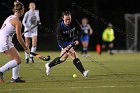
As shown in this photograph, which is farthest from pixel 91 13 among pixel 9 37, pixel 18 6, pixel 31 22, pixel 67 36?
pixel 18 6

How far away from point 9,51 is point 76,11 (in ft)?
88.2

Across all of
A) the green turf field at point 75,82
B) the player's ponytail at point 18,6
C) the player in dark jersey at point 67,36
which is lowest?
the green turf field at point 75,82

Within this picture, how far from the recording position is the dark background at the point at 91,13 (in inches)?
1554

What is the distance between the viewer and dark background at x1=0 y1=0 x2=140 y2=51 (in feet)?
129

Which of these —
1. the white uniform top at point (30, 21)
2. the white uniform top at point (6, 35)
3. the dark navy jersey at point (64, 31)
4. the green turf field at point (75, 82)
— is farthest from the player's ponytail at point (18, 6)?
the white uniform top at point (30, 21)

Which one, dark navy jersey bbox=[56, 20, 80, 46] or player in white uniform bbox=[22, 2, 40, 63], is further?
player in white uniform bbox=[22, 2, 40, 63]

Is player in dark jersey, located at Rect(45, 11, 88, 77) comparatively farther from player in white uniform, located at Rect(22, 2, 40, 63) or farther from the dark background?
the dark background

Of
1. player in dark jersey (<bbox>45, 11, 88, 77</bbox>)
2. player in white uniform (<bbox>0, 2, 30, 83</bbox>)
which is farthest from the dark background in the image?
player in white uniform (<bbox>0, 2, 30, 83</bbox>)

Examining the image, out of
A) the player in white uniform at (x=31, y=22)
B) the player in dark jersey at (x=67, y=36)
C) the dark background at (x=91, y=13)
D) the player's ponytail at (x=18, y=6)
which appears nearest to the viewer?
the player's ponytail at (x=18, y=6)

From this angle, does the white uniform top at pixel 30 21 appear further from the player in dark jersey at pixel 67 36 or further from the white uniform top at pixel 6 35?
the white uniform top at pixel 6 35

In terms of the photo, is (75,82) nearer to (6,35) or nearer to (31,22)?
(6,35)

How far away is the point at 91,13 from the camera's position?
37.0 m

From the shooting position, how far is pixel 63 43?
51.1 ft

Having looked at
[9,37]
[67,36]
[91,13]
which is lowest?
[91,13]
